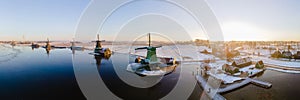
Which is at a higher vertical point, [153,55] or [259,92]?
[153,55]

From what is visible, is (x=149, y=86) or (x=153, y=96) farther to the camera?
(x=149, y=86)

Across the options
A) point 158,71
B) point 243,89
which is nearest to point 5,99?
point 158,71

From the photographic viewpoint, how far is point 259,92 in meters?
8.37

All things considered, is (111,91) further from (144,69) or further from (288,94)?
(288,94)

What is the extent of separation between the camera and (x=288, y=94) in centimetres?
809

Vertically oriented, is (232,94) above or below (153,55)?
below

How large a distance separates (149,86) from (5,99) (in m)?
6.71

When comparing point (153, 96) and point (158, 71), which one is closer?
point (153, 96)

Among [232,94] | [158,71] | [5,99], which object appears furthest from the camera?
[158,71]

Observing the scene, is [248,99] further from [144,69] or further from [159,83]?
[144,69]

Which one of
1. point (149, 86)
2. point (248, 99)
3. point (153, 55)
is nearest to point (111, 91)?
point (149, 86)

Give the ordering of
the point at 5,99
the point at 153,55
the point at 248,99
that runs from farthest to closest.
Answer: the point at 153,55 → the point at 248,99 → the point at 5,99

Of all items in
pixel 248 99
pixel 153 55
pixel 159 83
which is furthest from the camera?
pixel 153 55

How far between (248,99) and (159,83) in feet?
15.4
